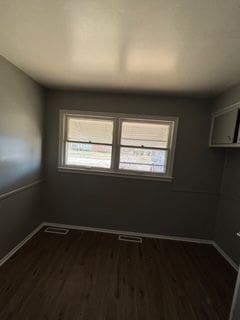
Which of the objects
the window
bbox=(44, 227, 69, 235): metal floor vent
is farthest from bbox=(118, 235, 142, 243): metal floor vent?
the window

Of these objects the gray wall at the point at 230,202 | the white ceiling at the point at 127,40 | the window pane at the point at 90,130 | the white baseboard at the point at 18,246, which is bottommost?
the white baseboard at the point at 18,246

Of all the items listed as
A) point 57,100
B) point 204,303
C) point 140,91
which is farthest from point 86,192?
point 204,303

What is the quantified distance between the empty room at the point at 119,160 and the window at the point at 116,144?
0.02 meters

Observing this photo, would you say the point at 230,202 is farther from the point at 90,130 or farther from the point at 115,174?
the point at 90,130

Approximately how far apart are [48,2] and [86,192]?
257 cm

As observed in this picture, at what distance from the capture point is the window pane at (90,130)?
3.17 m

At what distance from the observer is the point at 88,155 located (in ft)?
10.6

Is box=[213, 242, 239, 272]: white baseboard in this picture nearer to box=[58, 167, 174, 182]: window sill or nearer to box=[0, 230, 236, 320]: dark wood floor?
box=[0, 230, 236, 320]: dark wood floor

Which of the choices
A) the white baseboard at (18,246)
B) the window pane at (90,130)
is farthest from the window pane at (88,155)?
the white baseboard at (18,246)

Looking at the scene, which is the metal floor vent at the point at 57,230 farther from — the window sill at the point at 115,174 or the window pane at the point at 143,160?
the window pane at the point at 143,160

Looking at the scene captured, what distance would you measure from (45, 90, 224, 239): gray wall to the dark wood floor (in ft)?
1.20

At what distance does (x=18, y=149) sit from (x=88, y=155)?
111cm

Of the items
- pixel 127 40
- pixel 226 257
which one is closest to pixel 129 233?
pixel 226 257

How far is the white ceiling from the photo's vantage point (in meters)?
1.15
